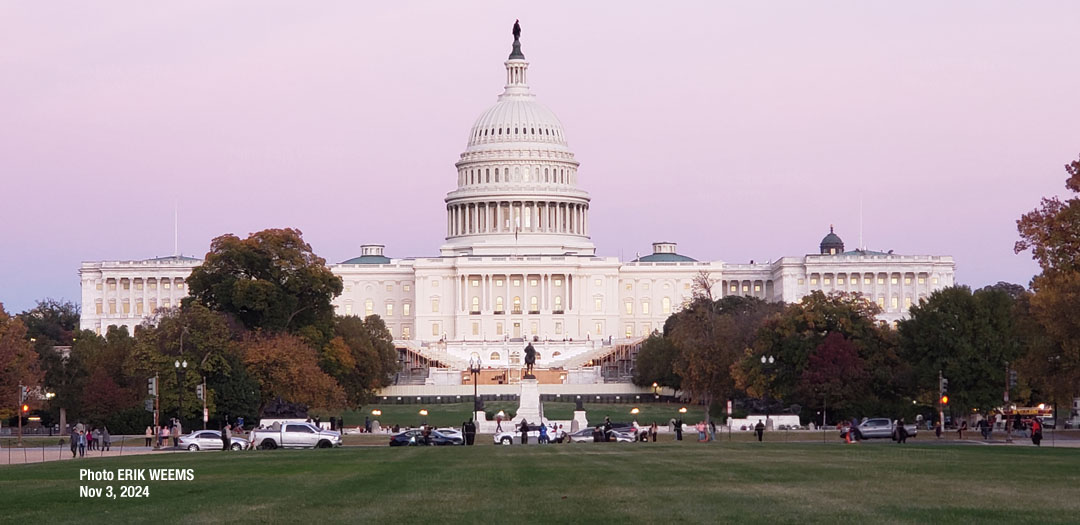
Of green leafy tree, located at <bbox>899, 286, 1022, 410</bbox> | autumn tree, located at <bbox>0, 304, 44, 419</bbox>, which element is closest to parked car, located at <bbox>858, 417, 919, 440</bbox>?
green leafy tree, located at <bbox>899, 286, 1022, 410</bbox>

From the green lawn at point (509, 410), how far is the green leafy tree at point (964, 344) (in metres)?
14.5

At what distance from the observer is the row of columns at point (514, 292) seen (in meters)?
195

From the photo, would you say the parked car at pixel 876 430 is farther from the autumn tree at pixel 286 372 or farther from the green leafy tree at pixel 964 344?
the autumn tree at pixel 286 372

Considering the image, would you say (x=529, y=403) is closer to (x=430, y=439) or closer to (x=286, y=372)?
(x=286, y=372)

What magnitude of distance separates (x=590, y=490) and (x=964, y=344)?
62.6 meters

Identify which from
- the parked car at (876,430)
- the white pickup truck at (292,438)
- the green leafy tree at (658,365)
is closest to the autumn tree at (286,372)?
the white pickup truck at (292,438)

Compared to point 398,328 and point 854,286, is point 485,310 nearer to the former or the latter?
point 398,328

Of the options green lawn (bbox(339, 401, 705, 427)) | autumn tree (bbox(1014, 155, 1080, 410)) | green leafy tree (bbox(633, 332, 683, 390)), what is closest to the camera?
autumn tree (bbox(1014, 155, 1080, 410))

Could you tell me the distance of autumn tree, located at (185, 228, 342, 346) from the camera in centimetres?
10081

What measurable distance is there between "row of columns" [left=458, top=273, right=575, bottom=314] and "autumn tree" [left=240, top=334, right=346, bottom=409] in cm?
9945

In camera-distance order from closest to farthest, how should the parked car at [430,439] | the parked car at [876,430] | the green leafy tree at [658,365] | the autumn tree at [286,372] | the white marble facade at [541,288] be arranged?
1. the parked car at [430,439]
2. the parked car at [876,430]
3. the autumn tree at [286,372]
4. the green leafy tree at [658,365]
5. the white marble facade at [541,288]

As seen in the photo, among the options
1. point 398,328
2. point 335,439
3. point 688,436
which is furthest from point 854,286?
point 335,439

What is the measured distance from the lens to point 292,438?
209ft

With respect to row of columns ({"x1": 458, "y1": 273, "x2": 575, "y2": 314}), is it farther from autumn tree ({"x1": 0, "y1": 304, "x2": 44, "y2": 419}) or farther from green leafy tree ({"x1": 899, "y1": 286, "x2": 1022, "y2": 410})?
autumn tree ({"x1": 0, "y1": 304, "x2": 44, "y2": 419})
